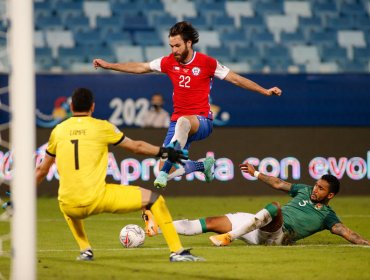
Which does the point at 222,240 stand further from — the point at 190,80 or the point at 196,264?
the point at 190,80

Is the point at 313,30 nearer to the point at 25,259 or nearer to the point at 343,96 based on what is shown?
the point at 343,96

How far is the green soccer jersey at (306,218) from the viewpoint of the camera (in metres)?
10.1

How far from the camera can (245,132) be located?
17.3 metres

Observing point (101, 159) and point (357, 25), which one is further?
point (357, 25)

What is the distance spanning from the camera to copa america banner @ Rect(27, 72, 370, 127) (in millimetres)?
17047

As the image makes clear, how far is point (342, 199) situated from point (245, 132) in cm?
197

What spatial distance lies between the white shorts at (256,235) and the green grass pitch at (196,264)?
117mm

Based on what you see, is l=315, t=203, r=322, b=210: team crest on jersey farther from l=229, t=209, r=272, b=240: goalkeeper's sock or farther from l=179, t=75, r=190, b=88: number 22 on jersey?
l=179, t=75, r=190, b=88: number 22 on jersey

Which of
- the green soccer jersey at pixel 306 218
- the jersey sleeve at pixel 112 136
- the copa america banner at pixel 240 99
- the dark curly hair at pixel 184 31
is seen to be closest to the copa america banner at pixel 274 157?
the copa america banner at pixel 240 99

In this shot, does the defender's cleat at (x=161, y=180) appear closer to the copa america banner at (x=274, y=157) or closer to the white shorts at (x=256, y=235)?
the white shorts at (x=256, y=235)

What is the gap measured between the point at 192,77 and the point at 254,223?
2.31m

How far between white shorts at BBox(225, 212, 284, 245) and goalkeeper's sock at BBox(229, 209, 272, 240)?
1.10 feet

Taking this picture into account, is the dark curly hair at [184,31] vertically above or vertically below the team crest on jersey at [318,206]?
above

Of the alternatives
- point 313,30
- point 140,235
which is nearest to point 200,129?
point 140,235
